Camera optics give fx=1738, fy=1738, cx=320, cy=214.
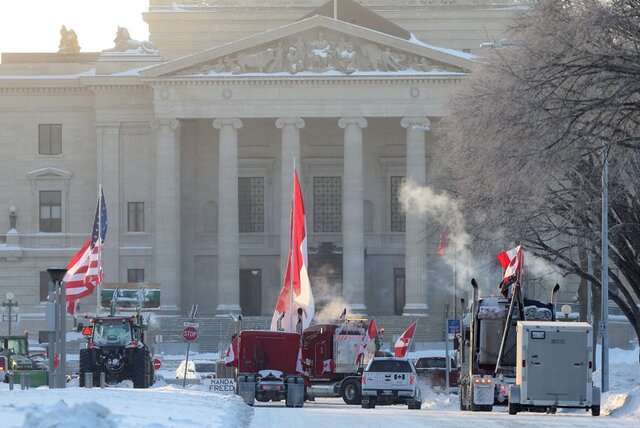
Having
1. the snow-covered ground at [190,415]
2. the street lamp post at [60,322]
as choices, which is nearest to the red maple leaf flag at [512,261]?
the snow-covered ground at [190,415]

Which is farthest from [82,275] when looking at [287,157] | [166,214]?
[287,157]

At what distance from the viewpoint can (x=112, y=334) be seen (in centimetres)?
5222

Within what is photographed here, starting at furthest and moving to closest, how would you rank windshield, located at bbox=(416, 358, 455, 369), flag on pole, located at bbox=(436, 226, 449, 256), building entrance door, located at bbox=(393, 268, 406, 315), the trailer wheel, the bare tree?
building entrance door, located at bbox=(393, 268, 406, 315) → flag on pole, located at bbox=(436, 226, 449, 256) → windshield, located at bbox=(416, 358, 455, 369) → the trailer wheel → the bare tree

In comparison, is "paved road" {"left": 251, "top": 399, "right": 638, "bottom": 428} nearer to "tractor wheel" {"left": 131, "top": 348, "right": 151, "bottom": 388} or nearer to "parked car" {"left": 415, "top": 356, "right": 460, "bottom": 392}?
"tractor wheel" {"left": 131, "top": 348, "right": 151, "bottom": 388}

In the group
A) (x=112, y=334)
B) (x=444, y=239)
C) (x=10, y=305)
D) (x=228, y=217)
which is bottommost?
(x=10, y=305)

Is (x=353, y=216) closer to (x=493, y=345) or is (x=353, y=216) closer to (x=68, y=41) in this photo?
(x=68, y=41)

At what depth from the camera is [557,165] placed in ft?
143

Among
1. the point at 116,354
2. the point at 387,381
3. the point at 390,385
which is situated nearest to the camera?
the point at 390,385

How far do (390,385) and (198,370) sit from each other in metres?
22.6

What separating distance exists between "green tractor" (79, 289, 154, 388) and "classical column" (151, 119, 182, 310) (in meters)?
40.4

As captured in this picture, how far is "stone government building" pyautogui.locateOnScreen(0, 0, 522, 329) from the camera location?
92125 millimetres

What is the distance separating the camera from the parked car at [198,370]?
2525 inches

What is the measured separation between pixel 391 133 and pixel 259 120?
25.0ft

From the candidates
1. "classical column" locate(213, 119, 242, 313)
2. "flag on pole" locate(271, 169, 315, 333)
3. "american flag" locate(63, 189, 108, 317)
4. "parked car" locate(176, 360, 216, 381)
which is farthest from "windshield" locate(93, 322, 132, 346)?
"classical column" locate(213, 119, 242, 313)
